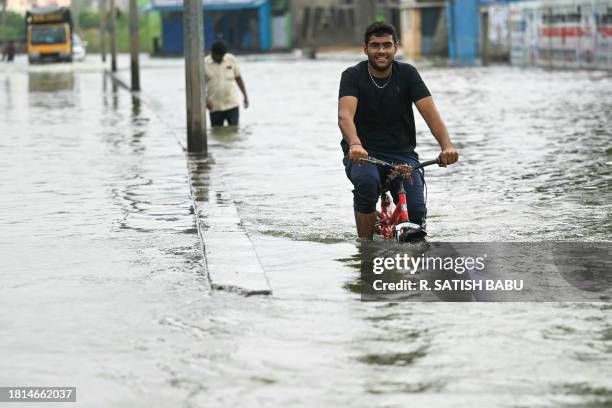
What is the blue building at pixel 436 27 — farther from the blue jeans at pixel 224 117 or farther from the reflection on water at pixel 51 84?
the blue jeans at pixel 224 117

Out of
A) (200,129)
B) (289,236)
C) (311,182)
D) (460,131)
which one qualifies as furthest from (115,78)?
(289,236)

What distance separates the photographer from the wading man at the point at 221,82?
20.7 m

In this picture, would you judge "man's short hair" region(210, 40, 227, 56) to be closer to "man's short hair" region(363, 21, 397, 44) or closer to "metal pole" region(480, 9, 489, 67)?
"man's short hair" region(363, 21, 397, 44)

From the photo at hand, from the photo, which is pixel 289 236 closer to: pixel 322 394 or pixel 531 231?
pixel 531 231

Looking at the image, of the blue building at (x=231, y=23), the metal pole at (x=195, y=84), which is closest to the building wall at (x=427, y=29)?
the blue building at (x=231, y=23)

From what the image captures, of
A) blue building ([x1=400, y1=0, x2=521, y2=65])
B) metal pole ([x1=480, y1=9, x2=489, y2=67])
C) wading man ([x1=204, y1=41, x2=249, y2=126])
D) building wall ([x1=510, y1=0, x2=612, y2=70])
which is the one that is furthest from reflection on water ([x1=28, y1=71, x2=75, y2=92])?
wading man ([x1=204, y1=41, x2=249, y2=126])

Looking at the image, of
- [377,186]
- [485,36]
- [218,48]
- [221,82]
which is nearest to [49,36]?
[485,36]

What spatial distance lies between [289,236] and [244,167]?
18.4 ft

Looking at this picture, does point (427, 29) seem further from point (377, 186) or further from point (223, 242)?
point (377, 186)

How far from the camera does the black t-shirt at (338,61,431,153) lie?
9758mm

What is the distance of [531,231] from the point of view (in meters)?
10.7

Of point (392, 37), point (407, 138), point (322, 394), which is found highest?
point (392, 37)

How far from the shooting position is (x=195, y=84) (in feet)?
57.9

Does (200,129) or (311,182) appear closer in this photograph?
(311,182)
